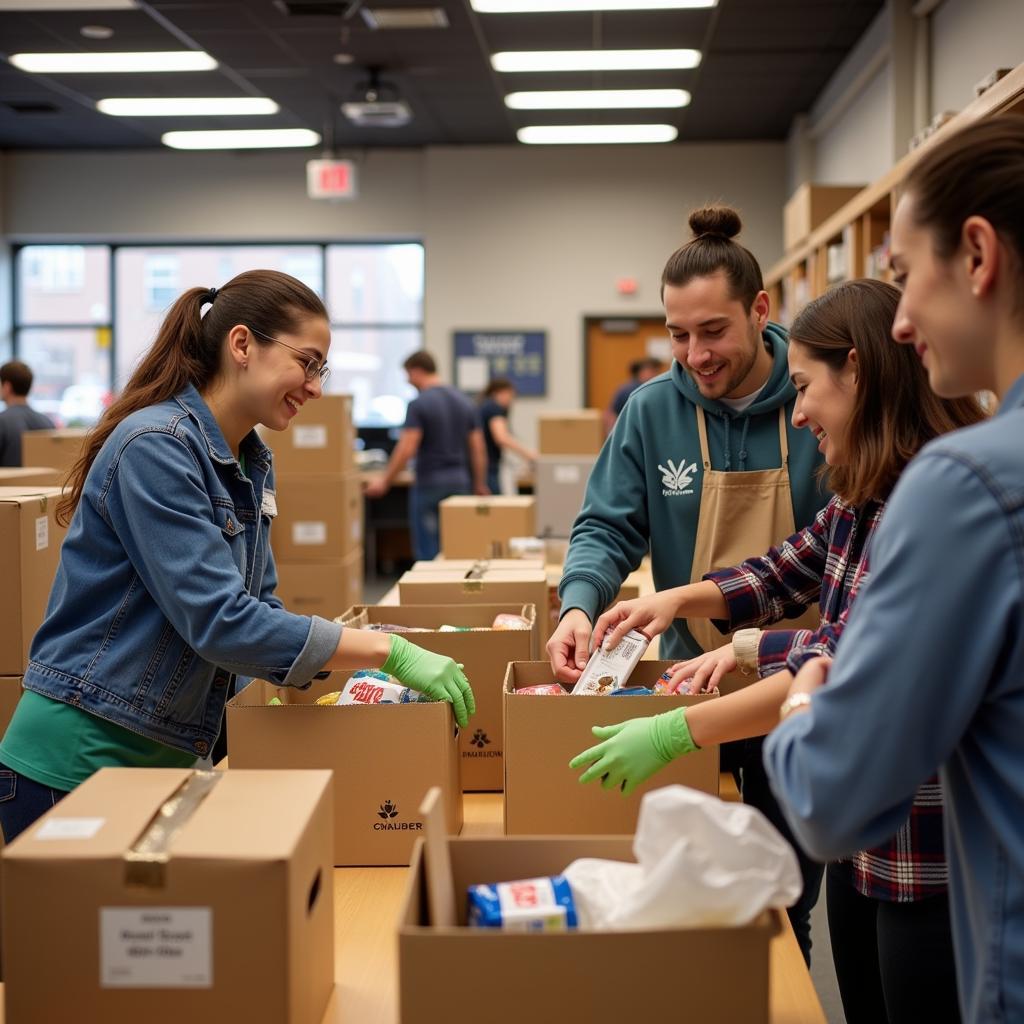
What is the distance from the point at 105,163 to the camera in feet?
31.6

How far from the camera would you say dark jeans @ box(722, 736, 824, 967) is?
1.83m

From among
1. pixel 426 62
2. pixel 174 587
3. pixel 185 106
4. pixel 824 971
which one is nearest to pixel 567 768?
pixel 174 587

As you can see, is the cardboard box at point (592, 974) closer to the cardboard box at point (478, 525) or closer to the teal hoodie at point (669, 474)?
the teal hoodie at point (669, 474)

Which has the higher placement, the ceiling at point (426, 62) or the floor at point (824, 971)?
the ceiling at point (426, 62)

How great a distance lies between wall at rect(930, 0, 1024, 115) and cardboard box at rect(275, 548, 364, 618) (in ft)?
11.0

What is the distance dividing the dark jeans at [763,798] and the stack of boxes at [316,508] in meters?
3.42

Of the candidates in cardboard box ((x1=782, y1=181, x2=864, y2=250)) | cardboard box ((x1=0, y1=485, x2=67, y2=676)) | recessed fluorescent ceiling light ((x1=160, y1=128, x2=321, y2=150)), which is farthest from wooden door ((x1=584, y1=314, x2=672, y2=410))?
cardboard box ((x1=0, y1=485, x2=67, y2=676))

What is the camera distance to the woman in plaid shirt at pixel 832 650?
132cm

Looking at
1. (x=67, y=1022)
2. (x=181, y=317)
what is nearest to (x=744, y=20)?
(x=181, y=317)

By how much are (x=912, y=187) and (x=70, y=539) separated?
1.11 meters

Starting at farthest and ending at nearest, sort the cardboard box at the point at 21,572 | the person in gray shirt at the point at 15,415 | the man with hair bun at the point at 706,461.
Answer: the person in gray shirt at the point at 15,415 → the cardboard box at the point at 21,572 → the man with hair bun at the point at 706,461

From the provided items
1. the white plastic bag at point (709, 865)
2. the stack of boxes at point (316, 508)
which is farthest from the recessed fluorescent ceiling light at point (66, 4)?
the white plastic bag at point (709, 865)

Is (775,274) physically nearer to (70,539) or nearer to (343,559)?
(343,559)

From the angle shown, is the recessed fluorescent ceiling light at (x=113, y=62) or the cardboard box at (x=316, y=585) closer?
the cardboard box at (x=316, y=585)
